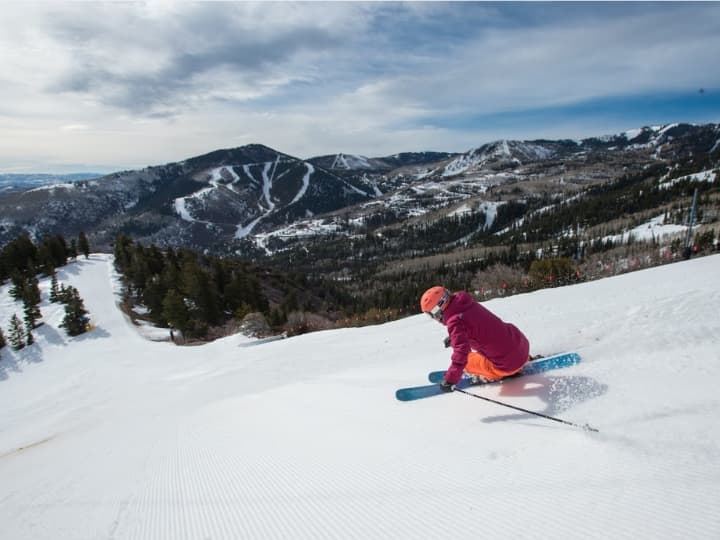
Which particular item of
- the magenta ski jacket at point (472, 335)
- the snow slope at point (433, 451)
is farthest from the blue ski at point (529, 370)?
the magenta ski jacket at point (472, 335)

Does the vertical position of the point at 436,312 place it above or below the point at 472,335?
above

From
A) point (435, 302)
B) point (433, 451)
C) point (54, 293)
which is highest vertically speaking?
point (435, 302)

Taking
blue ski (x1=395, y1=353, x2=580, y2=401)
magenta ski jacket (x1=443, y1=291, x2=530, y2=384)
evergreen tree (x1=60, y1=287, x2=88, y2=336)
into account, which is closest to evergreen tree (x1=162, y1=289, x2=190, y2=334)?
evergreen tree (x1=60, y1=287, x2=88, y2=336)

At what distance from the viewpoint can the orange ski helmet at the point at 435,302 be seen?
19.4 ft

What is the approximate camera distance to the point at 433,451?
4848 mm

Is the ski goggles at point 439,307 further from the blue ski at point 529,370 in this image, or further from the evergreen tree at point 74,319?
the evergreen tree at point 74,319

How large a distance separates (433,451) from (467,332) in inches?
75.2

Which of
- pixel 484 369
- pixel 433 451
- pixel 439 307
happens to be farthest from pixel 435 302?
pixel 433 451

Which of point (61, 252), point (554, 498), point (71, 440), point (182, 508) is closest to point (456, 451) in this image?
point (554, 498)

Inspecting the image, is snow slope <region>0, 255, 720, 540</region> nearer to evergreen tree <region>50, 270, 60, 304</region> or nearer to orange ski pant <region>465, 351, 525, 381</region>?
orange ski pant <region>465, 351, 525, 381</region>

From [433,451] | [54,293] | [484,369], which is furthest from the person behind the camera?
[54,293]

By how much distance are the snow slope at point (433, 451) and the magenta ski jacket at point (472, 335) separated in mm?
692

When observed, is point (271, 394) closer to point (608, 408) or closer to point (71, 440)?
point (71, 440)

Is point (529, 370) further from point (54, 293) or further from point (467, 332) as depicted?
point (54, 293)
